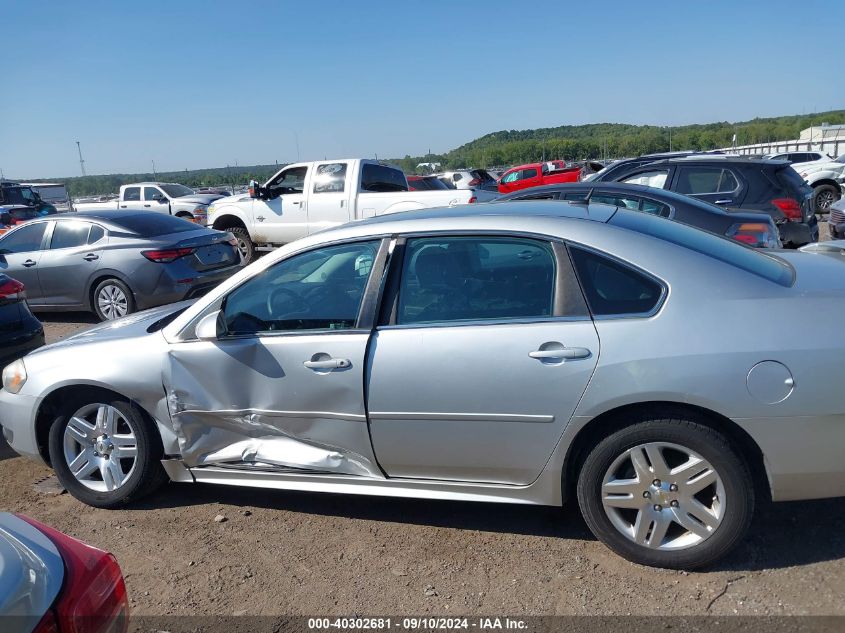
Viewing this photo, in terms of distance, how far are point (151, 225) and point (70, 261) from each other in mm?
1108

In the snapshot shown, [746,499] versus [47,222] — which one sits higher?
[47,222]

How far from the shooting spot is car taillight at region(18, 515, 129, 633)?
1.78 m

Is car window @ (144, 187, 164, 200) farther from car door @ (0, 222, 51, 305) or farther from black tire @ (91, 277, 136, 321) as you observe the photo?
black tire @ (91, 277, 136, 321)

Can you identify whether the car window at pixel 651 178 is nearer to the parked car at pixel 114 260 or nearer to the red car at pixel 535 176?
the parked car at pixel 114 260

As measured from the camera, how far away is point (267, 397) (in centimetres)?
355

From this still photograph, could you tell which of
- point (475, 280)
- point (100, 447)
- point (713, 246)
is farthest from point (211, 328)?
point (713, 246)

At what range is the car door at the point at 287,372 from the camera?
3.42 metres

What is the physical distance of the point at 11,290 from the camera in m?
5.98

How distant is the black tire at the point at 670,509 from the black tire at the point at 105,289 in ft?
23.2

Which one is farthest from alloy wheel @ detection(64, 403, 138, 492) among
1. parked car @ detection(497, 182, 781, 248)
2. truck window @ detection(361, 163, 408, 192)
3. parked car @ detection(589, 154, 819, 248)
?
truck window @ detection(361, 163, 408, 192)

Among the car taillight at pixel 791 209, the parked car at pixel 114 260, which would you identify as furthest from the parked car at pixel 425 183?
the car taillight at pixel 791 209

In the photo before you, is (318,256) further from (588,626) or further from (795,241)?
(795,241)

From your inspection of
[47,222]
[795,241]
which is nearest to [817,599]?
[795,241]

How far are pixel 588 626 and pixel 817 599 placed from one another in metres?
0.95
